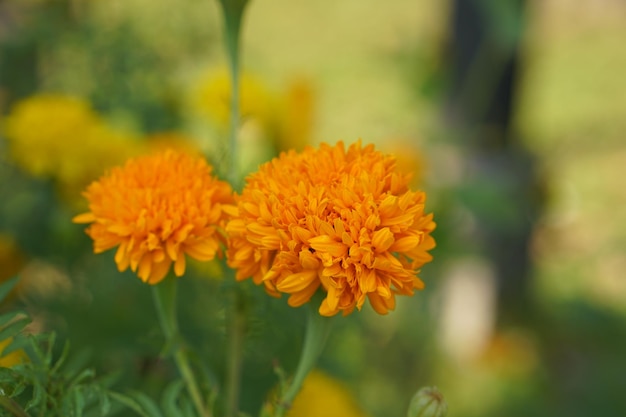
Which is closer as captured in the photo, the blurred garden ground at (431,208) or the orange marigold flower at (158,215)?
the orange marigold flower at (158,215)

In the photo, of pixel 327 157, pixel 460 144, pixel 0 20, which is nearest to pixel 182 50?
pixel 0 20

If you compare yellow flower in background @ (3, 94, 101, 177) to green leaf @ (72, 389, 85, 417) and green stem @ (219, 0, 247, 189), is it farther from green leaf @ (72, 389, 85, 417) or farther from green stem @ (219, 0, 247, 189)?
green leaf @ (72, 389, 85, 417)

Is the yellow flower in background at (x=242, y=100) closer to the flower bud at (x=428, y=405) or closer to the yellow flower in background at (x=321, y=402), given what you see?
the yellow flower in background at (x=321, y=402)

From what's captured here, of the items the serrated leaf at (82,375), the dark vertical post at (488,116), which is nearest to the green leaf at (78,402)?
the serrated leaf at (82,375)

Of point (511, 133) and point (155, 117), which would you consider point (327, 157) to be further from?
point (511, 133)

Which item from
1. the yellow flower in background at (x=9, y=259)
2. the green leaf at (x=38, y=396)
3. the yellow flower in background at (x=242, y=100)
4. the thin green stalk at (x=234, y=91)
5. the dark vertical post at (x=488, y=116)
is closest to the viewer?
the green leaf at (x=38, y=396)
